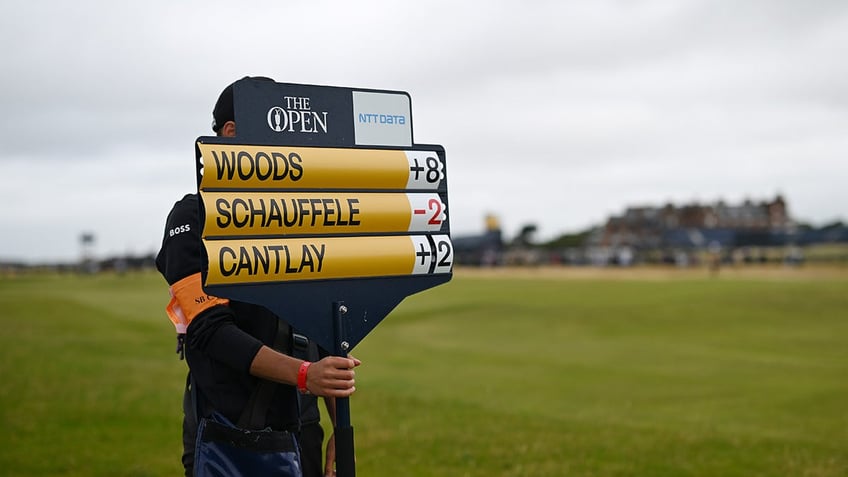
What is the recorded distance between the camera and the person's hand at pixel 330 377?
3740mm

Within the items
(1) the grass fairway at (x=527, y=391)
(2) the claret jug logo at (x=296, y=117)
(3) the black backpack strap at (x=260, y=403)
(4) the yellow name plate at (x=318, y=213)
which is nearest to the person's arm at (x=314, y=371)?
(3) the black backpack strap at (x=260, y=403)

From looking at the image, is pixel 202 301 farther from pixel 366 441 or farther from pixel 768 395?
pixel 768 395

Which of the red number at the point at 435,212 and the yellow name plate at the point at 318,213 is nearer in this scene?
the yellow name plate at the point at 318,213

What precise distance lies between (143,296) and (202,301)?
163ft

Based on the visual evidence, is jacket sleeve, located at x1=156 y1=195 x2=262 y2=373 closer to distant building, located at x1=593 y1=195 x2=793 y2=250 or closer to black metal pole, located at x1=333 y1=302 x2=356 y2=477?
black metal pole, located at x1=333 y1=302 x2=356 y2=477

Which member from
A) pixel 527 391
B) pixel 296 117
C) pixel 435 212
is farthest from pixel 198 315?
pixel 527 391

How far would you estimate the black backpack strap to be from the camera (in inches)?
164

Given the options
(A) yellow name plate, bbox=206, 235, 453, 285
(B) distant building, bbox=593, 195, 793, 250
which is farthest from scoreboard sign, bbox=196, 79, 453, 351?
(B) distant building, bbox=593, 195, 793, 250

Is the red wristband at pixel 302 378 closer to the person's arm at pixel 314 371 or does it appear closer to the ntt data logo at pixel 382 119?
the person's arm at pixel 314 371

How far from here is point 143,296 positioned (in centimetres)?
5131

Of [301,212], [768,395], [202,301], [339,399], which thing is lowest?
[768,395]

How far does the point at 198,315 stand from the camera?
13.0ft

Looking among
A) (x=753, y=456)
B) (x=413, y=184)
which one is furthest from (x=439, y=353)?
(x=413, y=184)

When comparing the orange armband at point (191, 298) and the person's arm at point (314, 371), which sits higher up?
the orange armband at point (191, 298)
